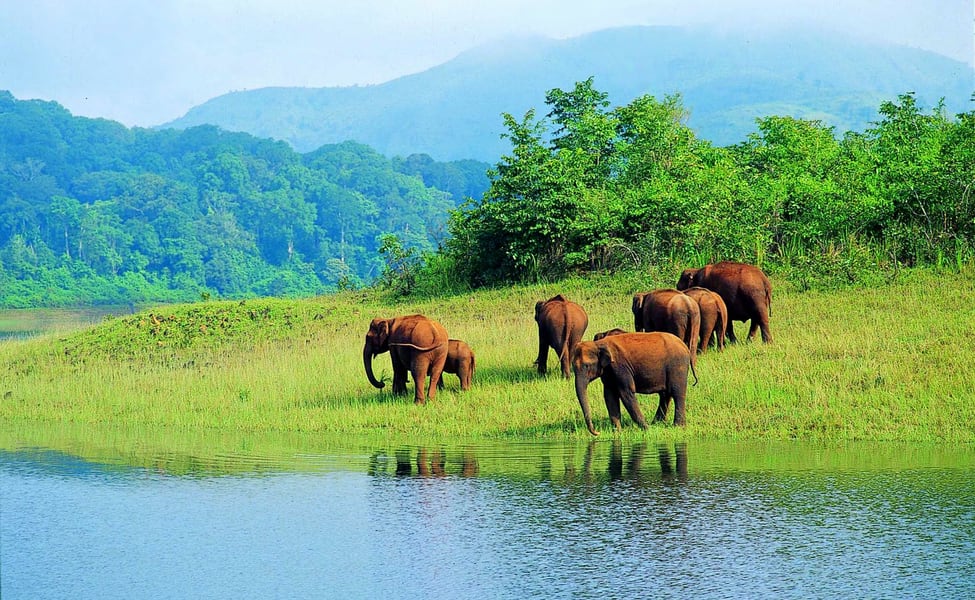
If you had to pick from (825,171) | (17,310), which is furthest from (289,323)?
(17,310)

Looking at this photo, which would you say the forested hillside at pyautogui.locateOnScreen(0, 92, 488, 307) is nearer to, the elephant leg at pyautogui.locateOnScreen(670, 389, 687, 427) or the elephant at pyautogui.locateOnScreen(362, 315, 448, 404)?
the elephant at pyautogui.locateOnScreen(362, 315, 448, 404)

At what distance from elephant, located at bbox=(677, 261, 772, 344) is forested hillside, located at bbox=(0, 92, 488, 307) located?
175ft

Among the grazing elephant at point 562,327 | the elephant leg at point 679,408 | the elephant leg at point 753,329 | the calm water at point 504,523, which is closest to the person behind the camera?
the calm water at point 504,523

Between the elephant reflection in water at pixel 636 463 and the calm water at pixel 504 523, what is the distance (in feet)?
0.13

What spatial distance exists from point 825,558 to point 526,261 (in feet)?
69.7

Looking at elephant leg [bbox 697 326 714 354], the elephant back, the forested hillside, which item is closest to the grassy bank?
elephant leg [bbox 697 326 714 354]

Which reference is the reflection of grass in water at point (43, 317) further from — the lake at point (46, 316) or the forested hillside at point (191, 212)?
the forested hillside at point (191, 212)

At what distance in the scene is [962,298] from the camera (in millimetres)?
20812

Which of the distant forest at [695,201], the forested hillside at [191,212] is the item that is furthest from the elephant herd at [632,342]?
the forested hillside at [191,212]

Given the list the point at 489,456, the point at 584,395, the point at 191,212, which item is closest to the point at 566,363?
the point at 584,395

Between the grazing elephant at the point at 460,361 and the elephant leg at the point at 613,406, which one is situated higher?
the grazing elephant at the point at 460,361

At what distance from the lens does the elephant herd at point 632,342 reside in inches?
554

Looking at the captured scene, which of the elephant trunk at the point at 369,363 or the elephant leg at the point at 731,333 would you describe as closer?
the elephant trunk at the point at 369,363

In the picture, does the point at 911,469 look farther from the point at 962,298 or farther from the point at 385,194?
the point at 385,194
